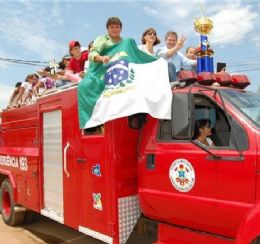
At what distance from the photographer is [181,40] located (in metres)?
5.13

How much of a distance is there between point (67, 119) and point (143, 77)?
1541mm

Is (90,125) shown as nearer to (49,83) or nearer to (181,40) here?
(181,40)

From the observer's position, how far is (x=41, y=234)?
7359mm

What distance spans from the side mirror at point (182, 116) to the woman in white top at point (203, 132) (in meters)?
0.18

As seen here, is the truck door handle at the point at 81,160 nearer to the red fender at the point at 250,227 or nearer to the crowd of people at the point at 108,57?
the crowd of people at the point at 108,57

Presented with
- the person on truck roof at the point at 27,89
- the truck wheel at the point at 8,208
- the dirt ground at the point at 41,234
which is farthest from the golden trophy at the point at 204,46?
the person on truck roof at the point at 27,89

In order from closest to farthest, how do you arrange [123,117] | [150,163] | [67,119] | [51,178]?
[150,163] → [123,117] → [67,119] → [51,178]

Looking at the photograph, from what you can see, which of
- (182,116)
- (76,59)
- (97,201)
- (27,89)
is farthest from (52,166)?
(27,89)

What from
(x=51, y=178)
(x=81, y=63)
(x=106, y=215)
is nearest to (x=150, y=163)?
(x=106, y=215)

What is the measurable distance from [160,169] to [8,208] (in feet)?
16.2

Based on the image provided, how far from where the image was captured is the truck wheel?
25.3ft

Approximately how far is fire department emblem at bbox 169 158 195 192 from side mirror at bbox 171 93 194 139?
0.27 m

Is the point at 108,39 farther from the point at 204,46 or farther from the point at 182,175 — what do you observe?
the point at 182,175

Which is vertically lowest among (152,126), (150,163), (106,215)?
(106,215)
